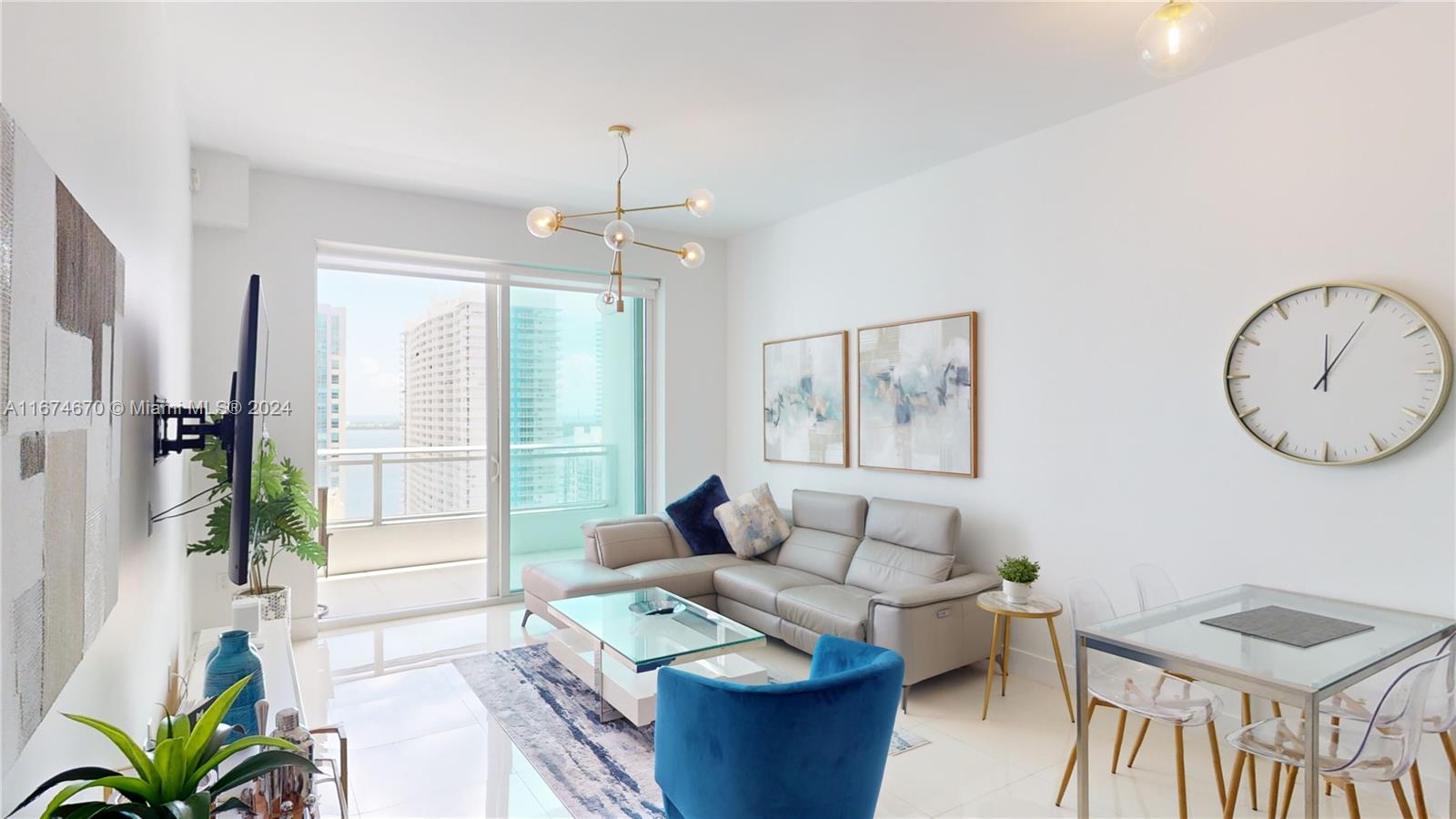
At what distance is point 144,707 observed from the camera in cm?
204

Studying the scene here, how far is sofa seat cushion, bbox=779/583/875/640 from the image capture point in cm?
359

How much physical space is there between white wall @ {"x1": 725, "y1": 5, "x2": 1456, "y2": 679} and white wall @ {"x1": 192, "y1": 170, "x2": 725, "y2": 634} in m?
1.80

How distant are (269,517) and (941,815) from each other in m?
3.34

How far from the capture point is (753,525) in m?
4.87

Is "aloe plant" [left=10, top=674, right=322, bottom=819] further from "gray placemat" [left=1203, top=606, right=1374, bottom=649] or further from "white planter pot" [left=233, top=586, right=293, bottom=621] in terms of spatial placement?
"white planter pot" [left=233, top=586, right=293, bottom=621]

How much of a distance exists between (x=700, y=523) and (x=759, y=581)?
903mm

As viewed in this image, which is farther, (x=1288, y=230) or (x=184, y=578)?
(x=184, y=578)

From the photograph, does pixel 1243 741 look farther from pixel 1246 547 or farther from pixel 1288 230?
pixel 1288 230

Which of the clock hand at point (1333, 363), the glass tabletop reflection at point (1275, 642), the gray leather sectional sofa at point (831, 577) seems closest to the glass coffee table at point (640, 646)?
the gray leather sectional sofa at point (831, 577)

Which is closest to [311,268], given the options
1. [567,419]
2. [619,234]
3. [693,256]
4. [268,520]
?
[268,520]

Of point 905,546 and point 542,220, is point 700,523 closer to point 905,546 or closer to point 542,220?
point 905,546

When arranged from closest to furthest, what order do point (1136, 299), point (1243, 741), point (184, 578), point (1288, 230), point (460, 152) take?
point (1243, 741) < point (1288, 230) < point (1136, 299) < point (184, 578) < point (460, 152)

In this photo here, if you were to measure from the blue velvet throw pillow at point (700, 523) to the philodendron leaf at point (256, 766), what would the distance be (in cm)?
398

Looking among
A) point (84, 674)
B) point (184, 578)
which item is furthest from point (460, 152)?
point (84, 674)
